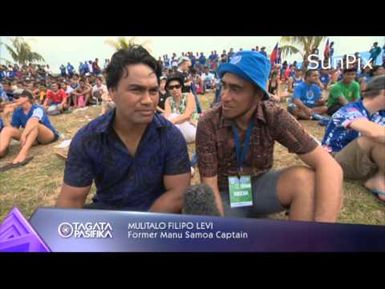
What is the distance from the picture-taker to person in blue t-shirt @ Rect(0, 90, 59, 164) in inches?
95.2

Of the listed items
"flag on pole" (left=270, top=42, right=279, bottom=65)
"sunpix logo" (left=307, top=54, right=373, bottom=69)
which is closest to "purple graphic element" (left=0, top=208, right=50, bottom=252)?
"flag on pole" (left=270, top=42, right=279, bottom=65)

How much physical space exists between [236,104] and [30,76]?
1328mm

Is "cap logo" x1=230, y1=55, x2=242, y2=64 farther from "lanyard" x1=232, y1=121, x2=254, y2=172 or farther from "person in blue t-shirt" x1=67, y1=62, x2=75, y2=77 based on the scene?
"person in blue t-shirt" x1=67, y1=62, x2=75, y2=77

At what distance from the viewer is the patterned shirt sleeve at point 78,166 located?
174 centimetres

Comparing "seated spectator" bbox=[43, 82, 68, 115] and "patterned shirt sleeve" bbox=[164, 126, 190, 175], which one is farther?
"seated spectator" bbox=[43, 82, 68, 115]

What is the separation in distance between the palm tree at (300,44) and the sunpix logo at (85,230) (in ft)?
4.44

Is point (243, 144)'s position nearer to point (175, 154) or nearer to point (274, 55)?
point (175, 154)

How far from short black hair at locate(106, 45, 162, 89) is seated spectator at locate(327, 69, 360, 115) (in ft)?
3.79

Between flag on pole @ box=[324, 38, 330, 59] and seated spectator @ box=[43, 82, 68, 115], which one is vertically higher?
flag on pole @ box=[324, 38, 330, 59]

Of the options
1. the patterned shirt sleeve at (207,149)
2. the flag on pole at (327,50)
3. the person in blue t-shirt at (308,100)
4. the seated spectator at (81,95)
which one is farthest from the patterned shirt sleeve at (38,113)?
the flag on pole at (327,50)

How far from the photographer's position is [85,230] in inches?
70.6

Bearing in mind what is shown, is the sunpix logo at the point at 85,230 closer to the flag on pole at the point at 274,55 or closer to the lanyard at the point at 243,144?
the lanyard at the point at 243,144

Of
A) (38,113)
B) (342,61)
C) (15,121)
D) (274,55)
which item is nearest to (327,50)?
(342,61)
